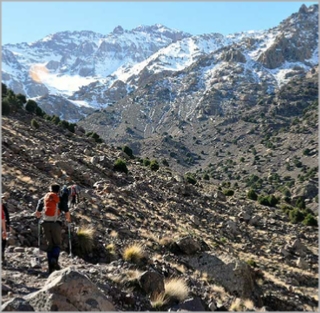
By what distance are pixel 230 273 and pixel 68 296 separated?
28.5 ft

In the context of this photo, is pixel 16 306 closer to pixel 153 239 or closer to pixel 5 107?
pixel 153 239

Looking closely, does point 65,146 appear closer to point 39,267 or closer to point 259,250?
point 259,250

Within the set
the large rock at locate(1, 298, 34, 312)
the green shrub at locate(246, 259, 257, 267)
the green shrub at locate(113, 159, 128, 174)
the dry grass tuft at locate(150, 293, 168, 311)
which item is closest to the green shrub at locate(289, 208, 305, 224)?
the green shrub at locate(246, 259, 257, 267)

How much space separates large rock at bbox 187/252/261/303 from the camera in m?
15.3

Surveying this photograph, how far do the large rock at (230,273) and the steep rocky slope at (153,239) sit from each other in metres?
0.04

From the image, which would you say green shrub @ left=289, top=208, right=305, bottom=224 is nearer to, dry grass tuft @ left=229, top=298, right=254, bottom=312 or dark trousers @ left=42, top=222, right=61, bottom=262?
dry grass tuft @ left=229, top=298, right=254, bottom=312

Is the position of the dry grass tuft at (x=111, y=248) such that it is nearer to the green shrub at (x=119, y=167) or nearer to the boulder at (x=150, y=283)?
the boulder at (x=150, y=283)

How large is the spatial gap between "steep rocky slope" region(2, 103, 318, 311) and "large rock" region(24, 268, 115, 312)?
6 centimetres

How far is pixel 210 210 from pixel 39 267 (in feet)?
69.2

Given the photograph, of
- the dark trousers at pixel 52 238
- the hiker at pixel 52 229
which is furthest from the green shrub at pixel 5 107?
the dark trousers at pixel 52 238

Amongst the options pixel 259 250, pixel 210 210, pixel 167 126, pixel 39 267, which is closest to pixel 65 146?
pixel 210 210

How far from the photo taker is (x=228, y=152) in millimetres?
143625

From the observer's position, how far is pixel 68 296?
8.65 meters

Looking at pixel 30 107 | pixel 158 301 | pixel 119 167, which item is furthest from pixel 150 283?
pixel 30 107
